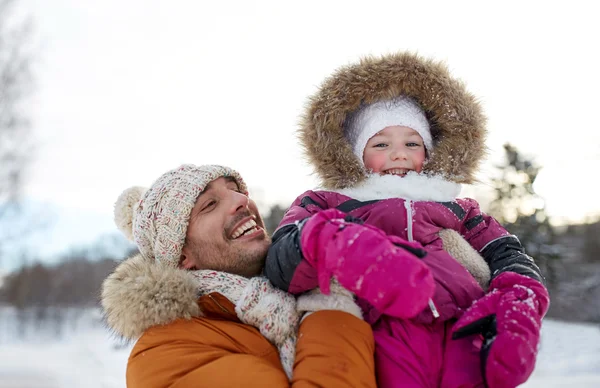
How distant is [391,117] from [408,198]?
52 centimetres

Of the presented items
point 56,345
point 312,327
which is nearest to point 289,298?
point 312,327

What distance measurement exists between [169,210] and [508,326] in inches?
62.4

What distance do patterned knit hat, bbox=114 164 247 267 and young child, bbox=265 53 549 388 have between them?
489 mm

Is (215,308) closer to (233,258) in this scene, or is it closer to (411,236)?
(233,258)

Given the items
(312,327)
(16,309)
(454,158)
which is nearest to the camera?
(312,327)

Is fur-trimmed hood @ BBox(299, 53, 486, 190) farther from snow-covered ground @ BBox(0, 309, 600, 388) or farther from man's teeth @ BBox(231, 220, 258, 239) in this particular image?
snow-covered ground @ BBox(0, 309, 600, 388)

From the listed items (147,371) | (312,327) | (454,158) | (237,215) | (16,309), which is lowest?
(16,309)

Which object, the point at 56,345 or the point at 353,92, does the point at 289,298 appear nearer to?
the point at 353,92

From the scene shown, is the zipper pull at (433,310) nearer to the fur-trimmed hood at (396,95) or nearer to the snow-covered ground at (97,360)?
the fur-trimmed hood at (396,95)

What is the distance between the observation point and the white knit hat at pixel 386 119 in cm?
260

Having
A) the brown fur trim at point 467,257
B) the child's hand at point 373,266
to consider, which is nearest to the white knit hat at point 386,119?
the brown fur trim at point 467,257

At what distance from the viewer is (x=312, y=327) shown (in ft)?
6.21

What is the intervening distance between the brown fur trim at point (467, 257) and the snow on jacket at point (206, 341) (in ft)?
1.89

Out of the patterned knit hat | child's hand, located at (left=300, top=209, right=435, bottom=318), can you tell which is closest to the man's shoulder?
the patterned knit hat
